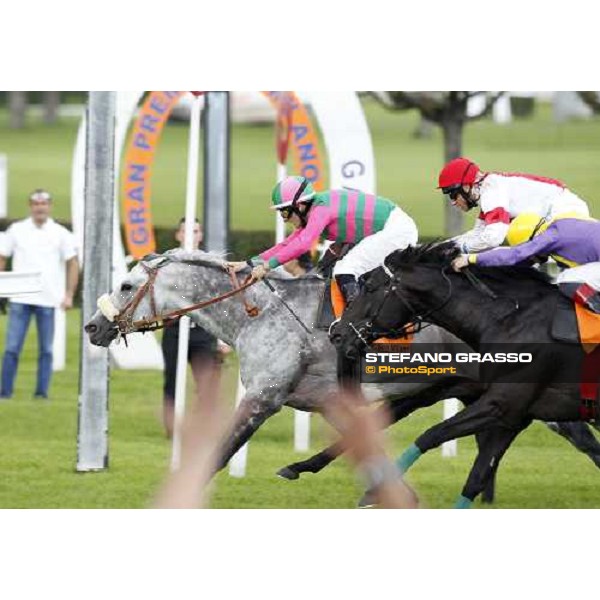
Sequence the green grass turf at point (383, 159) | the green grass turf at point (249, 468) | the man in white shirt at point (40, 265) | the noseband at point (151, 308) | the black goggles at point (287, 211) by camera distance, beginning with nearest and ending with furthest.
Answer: the black goggles at point (287, 211)
the noseband at point (151, 308)
the green grass turf at point (249, 468)
the man in white shirt at point (40, 265)
the green grass turf at point (383, 159)

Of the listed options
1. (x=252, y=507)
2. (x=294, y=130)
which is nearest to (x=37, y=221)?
(x=294, y=130)

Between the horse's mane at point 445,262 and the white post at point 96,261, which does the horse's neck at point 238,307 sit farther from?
the white post at point 96,261

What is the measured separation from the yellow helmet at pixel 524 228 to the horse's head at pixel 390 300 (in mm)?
383

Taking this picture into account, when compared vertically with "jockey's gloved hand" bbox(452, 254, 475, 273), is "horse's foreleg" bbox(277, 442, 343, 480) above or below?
below

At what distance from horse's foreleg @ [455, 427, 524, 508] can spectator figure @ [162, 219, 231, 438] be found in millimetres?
3385

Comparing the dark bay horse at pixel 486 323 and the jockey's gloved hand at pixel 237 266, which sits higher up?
the jockey's gloved hand at pixel 237 266

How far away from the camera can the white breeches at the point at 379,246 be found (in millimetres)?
9883

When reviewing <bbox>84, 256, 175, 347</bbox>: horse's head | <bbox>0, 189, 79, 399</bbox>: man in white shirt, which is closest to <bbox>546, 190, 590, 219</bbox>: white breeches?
<bbox>84, 256, 175, 347</bbox>: horse's head

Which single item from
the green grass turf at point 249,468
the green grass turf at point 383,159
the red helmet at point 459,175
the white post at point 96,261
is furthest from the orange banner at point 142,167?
the green grass turf at point 383,159

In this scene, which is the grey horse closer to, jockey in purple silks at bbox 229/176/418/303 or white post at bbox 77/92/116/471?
jockey in purple silks at bbox 229/176/418/303

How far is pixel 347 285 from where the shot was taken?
986 centimetres

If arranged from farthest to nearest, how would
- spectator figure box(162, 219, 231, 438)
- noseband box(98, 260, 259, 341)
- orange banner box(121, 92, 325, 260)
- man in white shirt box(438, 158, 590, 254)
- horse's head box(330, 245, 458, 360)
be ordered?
orange banner box(121, 92, 325, 260)
spectator figure box(162, 219, 231, 438)
noseband box(98, 260, 259, 341)
man in white shirt box(438, 158, 590, 254)
horse's head box(330, 245, 458, 360)

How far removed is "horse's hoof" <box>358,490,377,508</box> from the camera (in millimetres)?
10086

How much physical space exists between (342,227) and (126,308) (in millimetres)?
1298
